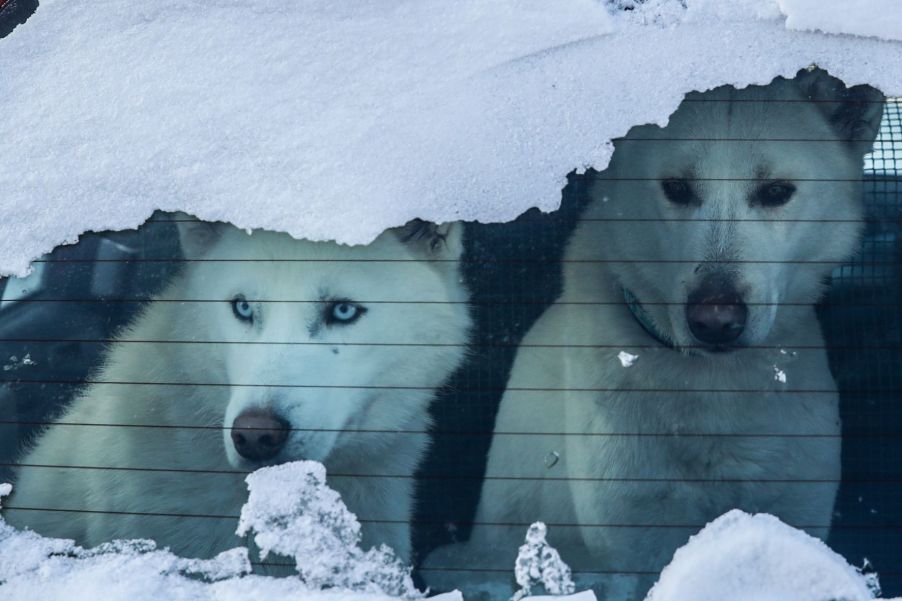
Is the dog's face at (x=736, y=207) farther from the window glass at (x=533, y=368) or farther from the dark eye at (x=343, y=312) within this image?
the dark eye at (x=343, y=312)

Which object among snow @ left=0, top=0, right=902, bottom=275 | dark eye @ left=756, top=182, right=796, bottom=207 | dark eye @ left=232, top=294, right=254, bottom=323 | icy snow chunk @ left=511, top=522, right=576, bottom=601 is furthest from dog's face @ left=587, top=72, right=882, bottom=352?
dark eye @ left=232, top=294, right=254, bottom=323

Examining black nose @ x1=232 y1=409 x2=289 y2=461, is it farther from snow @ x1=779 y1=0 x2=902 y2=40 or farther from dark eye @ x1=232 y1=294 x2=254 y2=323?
snow @ x1=779 y1=0 x2=902 y2=40

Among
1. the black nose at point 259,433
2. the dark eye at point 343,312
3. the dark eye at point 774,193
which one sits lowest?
the dark eye at point 774,193

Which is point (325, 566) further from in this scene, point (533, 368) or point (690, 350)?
point (690, 350)

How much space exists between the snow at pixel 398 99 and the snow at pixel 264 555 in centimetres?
67

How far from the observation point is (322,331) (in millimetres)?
2744

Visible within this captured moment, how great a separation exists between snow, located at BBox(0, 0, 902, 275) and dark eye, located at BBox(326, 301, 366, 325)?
0.29 metres

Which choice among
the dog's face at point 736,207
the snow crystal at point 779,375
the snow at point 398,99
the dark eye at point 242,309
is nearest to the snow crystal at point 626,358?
the dog's face at point 736,207

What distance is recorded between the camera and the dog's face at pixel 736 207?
102 inches

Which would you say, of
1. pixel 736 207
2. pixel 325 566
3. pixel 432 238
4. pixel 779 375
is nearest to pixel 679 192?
pixel 736 207

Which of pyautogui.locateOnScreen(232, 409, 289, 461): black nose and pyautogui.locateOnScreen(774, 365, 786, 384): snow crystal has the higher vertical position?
pyautogui.locateOnScreen(232, 409, 289, 461): black nose

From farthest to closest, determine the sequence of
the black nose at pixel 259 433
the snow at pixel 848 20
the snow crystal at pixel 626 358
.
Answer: the snow crystal at pixel 626 358 → the black nose at pixel 259 433 → the snow at pixel 848 20

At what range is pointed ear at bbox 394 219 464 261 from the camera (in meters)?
2.57

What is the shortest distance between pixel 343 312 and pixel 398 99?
1.99 ft
